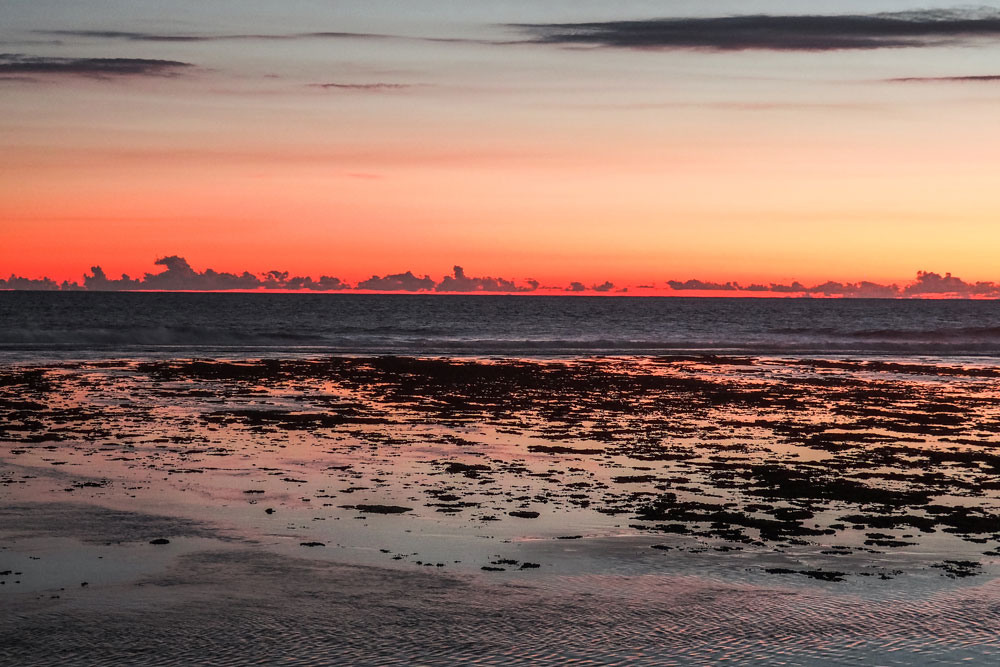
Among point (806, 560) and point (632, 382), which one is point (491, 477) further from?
point (632, 382)

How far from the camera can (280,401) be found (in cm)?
2747

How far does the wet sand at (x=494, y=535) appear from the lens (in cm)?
893

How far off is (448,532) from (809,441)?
35.0 ft

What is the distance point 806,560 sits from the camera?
37.4 feet

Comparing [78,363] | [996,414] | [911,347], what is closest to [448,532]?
[996,414]

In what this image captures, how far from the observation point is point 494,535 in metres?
12.4

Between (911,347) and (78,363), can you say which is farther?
(911,347)

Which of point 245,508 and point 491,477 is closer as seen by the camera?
point 245,508

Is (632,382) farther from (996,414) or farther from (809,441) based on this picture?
(809,441)

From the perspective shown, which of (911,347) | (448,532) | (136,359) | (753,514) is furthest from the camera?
(911,347)

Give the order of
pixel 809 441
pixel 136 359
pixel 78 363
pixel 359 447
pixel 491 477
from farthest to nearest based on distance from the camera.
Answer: pixel 136 359, pixel 78 363, pixel 809 441, pixel 359 447, pixel 491 477

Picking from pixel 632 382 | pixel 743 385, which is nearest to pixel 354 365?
pixel 632 382

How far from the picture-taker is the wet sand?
8930 millimetres

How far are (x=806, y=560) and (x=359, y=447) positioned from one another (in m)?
9.99
